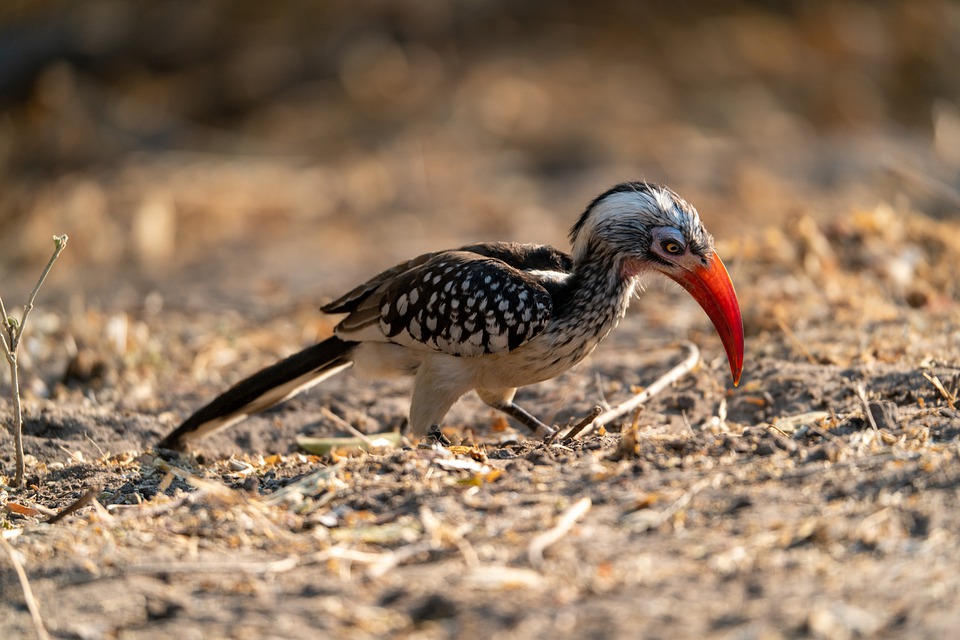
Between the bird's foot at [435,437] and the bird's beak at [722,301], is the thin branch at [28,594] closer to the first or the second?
the bird's foot at [435,437]

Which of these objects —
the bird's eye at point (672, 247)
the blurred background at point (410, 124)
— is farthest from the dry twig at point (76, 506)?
the blurred background at point (410, 124)

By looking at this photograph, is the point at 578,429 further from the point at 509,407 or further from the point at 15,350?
the point at 15,350

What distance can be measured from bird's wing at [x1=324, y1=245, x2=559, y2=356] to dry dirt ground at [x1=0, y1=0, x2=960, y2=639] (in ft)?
1.65

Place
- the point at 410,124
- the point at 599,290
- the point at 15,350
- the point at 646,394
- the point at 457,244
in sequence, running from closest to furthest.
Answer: the point at 15,350
the point at 599,290
the point at 646,394
the point at 457,244
the point at 410,124

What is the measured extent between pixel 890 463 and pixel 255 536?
6.55 ft

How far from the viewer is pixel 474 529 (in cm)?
311

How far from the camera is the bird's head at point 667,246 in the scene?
450 cm

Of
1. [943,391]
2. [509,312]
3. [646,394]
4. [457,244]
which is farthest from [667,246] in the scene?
[457,244]

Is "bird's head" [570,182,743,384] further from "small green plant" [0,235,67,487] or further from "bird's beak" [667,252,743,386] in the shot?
"small green plant" [0,235,67,487]

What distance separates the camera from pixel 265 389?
4.75 m

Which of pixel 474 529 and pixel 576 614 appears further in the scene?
pixel 474 529

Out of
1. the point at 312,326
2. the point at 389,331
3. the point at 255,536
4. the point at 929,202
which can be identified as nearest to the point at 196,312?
the point at 312,326

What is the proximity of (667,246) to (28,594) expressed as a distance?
2838 millimetres

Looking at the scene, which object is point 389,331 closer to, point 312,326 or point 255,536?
point 255,536
